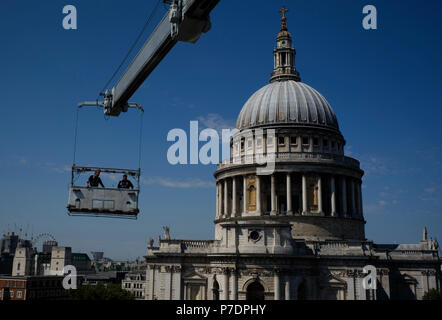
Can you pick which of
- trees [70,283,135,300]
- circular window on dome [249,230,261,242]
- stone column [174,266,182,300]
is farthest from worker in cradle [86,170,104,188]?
trees [70,283,135,300]

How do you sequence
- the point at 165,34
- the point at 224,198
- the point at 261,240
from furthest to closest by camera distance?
the point at 224,198 → the point at 261,240 → the point at 165,34

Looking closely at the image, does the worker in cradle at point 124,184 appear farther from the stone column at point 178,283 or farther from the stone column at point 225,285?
the stone column at point 178,283

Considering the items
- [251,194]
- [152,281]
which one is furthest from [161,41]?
[251,194]

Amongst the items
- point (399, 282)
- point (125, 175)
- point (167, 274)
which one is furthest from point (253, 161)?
point (125, 175)

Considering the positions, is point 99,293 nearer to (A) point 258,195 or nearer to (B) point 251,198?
(B) point 251,198

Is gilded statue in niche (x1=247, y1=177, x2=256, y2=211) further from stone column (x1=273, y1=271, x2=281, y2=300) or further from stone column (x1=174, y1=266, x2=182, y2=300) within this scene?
stone column (x1=273, y1=271, x2=281, y2=300)
